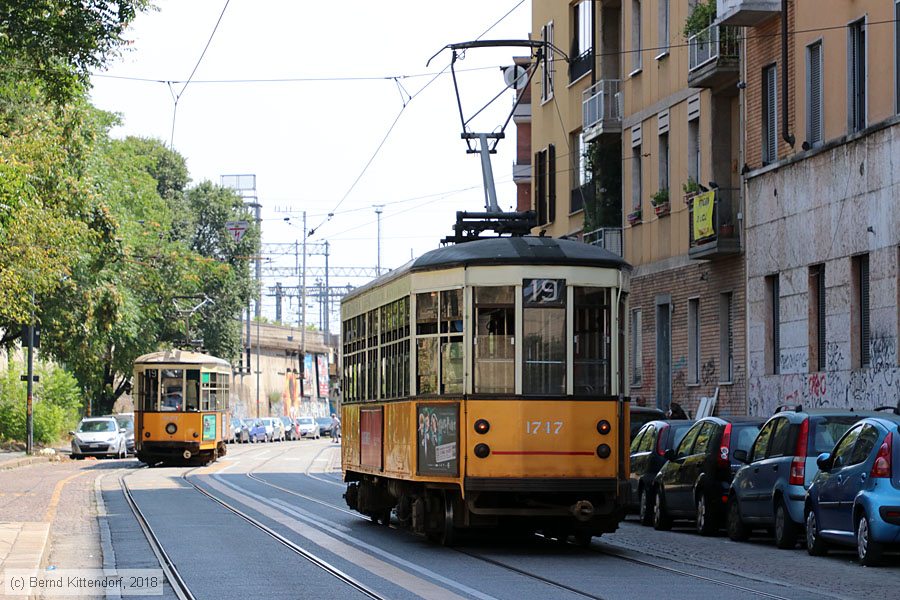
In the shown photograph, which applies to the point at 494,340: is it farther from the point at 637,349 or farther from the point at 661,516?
the point at 637,349

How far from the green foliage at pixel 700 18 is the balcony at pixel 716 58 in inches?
8.3

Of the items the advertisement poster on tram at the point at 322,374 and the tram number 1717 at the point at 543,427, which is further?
the advertisement poster on tram at the point at 322,374

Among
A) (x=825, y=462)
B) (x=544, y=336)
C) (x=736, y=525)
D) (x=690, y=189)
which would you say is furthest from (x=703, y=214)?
(x=825, y=462)

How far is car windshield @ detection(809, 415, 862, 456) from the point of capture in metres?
18.0

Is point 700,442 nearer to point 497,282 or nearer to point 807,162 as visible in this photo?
point 497,282

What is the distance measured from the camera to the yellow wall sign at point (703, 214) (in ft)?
103

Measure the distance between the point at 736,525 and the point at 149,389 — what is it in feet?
86.4

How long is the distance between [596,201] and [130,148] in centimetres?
3077

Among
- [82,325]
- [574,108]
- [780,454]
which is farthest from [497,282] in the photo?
[82,325]

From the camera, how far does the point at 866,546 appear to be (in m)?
15.6

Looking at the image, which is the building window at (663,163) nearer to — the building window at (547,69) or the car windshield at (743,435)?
the building window at (547,69)

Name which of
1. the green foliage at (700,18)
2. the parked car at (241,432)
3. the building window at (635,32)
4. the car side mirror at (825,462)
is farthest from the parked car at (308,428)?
the car side mirror at (825,462)

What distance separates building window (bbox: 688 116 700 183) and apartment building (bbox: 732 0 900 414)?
3.03 metres

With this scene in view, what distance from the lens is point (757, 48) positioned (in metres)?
30.5
